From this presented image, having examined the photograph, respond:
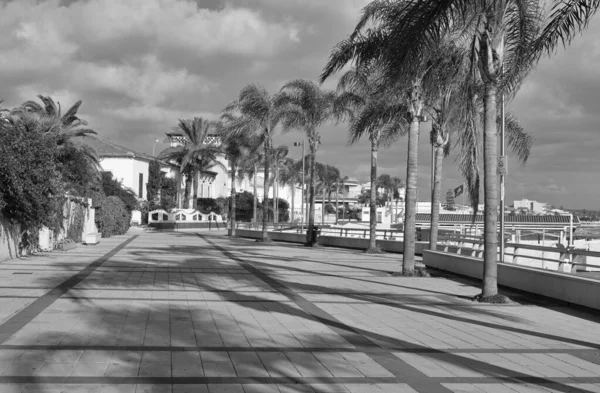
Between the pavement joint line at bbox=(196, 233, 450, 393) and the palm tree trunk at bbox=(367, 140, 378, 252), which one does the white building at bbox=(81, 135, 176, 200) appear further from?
the pavement joint line at bbox=(196, 233, 450, 393)

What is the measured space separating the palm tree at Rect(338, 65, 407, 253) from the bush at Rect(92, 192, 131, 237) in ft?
61.2

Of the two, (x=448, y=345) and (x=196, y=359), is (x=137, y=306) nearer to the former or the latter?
(x=196, y=359)

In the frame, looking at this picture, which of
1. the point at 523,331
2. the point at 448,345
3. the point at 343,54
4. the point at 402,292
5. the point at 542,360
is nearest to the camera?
the point at 542,360

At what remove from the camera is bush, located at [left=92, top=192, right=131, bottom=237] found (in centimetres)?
4334

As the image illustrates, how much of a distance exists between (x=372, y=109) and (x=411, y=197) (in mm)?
5836

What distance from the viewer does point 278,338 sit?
29.9 ft

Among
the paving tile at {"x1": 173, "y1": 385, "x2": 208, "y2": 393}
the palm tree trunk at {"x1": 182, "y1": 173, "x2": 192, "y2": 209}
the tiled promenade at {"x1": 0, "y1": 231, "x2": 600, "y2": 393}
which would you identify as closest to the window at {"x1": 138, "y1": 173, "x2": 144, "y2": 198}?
the palm tree trunk at {"x1": 182, "y1": 173, "x2": 192, "y2": 209}

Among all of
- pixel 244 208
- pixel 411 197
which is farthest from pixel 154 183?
pixel 411 197

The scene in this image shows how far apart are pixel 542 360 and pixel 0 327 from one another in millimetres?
7400

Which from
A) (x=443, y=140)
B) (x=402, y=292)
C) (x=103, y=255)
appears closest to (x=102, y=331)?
(x=402, y=292)

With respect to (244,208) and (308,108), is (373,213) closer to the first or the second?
(308,108)

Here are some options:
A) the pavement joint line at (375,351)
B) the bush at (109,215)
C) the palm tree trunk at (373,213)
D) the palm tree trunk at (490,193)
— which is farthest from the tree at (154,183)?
the palm tree trunk at (490,193)

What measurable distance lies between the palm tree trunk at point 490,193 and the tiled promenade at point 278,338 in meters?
0.83

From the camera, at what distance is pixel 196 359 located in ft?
25.0
